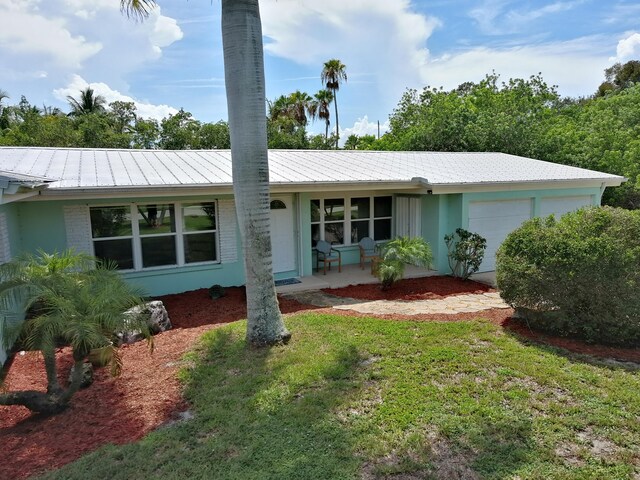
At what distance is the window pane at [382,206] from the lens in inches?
528

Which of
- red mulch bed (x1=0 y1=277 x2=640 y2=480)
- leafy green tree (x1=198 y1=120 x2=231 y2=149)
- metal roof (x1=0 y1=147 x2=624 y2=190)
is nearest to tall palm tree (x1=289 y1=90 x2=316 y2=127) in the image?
leafy green tree (x1=198 y1=120 x2=231 y2=149)

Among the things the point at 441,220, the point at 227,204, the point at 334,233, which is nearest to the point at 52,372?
the point at 227,204

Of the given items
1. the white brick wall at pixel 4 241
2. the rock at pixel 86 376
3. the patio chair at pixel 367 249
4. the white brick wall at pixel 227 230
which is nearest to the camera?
the rock at pixel 86 376

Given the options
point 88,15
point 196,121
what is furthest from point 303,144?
point 88,15

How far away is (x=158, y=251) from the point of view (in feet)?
32.6

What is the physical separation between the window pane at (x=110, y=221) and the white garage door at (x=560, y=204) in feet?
39.3

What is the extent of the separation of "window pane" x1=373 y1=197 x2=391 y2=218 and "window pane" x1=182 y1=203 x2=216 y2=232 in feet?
17.8

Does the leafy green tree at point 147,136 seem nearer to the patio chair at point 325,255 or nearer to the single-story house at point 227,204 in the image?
the single-story house at point 227,204

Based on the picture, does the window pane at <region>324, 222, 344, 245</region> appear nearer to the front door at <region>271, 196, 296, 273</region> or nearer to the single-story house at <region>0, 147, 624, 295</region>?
the single-story house at <region>0, 147, 624, 295</region>

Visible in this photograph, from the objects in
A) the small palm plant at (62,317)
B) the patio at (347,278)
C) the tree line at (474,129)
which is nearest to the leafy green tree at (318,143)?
the tree line at (474,129)

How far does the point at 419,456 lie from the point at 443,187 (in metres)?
8.45

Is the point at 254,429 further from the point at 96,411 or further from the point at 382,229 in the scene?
the point at 382,229

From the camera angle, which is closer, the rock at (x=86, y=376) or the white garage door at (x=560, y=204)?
the rock at (x=86, y=376)

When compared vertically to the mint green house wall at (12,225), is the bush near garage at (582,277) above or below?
below
